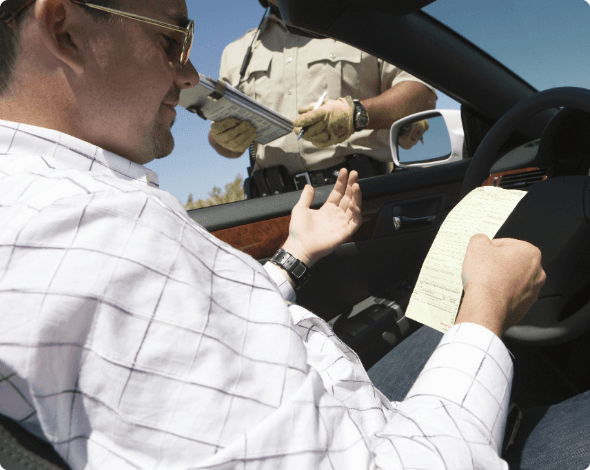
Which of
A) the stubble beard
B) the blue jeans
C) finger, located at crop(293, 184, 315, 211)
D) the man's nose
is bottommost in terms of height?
the blue jeans

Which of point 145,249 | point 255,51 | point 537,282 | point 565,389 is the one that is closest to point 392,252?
point 565,389

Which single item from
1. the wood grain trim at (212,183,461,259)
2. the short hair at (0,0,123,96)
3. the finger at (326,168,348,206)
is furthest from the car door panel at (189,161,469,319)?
the short hair at (0,0,123,96)

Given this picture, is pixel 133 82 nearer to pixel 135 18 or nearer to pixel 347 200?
pixel 135 18

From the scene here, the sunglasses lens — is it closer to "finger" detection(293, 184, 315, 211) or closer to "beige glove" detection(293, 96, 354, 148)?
"finger" detection(293, 184, 315, 211)

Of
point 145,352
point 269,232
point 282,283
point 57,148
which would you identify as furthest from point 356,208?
point 145,352

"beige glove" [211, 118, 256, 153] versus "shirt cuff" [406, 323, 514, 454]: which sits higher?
"beige glove" [211, 118, 256, 153]

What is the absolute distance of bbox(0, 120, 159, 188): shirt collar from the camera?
635mm

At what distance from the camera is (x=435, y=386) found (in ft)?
2.20

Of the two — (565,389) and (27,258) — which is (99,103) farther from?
(565,389)

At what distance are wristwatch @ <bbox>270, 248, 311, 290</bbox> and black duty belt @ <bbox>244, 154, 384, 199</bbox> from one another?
39.6 inches

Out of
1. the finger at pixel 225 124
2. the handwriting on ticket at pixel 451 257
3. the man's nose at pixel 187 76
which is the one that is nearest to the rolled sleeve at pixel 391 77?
the finger at pixel 225 124

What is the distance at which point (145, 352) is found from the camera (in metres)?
0.46

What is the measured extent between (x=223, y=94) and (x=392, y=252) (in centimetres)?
102

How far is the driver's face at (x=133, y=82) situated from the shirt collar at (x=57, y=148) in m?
0.07
